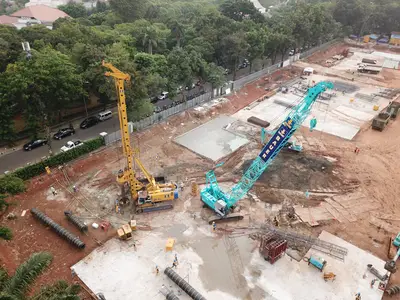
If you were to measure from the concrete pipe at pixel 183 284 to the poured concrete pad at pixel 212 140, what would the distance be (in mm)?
17984

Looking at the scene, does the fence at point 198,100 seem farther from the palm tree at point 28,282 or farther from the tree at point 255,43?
the palm tree at point 28,282

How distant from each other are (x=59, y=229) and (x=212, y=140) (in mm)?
23246

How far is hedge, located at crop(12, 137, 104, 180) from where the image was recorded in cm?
3531

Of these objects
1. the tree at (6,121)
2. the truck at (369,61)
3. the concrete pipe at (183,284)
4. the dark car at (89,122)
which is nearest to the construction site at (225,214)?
the concrete pipe at (183,284)

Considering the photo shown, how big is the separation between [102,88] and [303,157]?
91.5 feet

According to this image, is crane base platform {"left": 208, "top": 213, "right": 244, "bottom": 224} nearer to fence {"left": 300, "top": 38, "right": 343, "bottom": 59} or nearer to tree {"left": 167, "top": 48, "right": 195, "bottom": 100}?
tree {"left": 167, "top": 48, "right": 195, "bottom": 100}

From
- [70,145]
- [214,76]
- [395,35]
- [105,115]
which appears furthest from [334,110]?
[395,35]

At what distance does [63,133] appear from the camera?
147ft

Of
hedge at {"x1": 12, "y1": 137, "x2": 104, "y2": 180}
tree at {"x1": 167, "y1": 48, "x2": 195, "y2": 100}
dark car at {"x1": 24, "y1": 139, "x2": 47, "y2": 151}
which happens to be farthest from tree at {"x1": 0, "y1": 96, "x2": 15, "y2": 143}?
tree at {"x1": 167, "y1": 48, "x2": 195, "y2": 100}

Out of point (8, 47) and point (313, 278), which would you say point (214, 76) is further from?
point (313, 278)

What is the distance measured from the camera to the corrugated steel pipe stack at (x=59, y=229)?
91.9 ft

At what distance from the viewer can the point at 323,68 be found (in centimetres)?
7444

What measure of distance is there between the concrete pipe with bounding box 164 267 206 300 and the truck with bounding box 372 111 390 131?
127ft

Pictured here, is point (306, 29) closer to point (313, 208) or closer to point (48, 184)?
point (313, 208)
